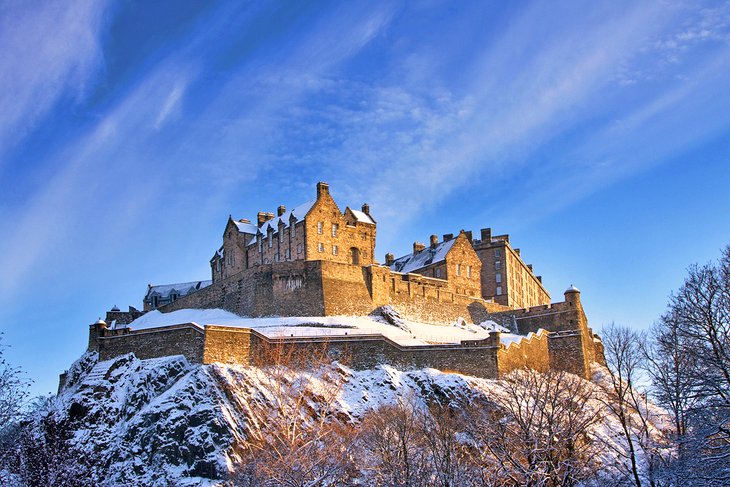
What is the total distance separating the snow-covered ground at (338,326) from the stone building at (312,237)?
6.83 meters

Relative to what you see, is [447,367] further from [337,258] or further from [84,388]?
[84,388]

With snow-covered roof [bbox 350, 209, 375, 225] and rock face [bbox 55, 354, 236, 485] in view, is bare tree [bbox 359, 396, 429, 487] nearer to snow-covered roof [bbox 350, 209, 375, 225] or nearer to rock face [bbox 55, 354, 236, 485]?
rock face [bbox 55, 354, 236, 485]

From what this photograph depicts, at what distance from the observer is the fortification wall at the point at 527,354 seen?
184 ft

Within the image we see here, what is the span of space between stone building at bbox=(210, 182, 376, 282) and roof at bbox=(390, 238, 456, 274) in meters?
7.66

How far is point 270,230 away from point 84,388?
28403mm

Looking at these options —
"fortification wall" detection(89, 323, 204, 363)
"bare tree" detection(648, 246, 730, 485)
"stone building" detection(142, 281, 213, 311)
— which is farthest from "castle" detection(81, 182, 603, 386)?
"bare tree" detection(648, 246, 730, 485)

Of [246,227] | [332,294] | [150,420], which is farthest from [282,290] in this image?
[150,420]

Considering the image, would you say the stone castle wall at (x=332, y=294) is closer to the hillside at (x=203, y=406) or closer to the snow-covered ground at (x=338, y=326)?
the snow-covered ground at (x=338, y=326)

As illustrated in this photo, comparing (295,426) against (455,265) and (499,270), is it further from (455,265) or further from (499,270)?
(499,270)

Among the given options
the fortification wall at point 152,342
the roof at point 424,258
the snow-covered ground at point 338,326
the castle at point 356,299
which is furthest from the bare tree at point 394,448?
the roof at point 424,258

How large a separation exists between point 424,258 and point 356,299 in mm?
16267

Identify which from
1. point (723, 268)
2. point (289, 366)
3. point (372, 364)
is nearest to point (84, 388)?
point (289, 366)

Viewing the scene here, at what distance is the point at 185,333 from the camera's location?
51312mm

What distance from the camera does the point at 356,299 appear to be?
67.0 metres
